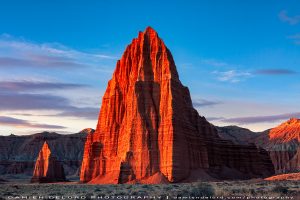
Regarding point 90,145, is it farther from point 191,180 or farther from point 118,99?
point 191,180

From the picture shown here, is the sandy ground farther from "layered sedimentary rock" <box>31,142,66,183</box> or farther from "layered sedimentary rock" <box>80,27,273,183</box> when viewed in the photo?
"layered sedimentary rock" <box>31,142,66,183</box>

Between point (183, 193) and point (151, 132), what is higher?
point (151, 132)

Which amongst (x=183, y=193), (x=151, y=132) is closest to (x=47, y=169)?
(x=151, y=132)

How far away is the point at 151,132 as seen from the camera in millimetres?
84875

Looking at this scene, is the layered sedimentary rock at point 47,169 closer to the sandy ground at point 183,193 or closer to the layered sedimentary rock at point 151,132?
the layered sedimentary rock at point 151,132

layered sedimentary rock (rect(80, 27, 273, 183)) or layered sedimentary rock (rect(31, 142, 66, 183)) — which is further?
layered sedimentary rock (rect(31, 142, 66, 183))

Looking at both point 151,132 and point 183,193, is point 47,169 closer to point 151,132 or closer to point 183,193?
point 151,132

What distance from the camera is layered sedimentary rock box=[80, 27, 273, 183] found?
82312 mm

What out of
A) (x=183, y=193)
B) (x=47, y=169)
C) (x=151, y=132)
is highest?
(x=151, y=132)

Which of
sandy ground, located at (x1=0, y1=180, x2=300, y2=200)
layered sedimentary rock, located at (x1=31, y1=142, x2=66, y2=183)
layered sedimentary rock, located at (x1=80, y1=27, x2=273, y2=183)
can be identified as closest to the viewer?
sandy ground, located at (x1=0, y1=180, x2=300, y2=200)

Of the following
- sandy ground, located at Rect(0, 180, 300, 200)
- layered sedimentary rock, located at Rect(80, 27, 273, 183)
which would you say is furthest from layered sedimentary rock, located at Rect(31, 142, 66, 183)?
sandy ground, located at Rect(0, 180, 300, 200)

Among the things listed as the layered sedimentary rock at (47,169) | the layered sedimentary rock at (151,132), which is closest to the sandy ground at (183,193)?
the layered sedimentary rock at (151,132)

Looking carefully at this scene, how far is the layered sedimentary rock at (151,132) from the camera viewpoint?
8231cm

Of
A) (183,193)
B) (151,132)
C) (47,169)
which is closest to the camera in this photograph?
(183,193)
